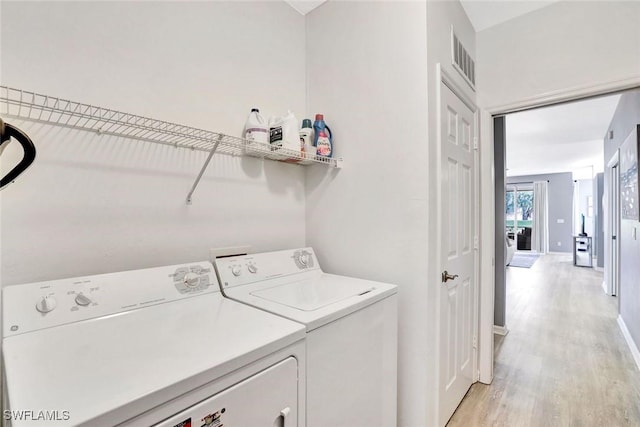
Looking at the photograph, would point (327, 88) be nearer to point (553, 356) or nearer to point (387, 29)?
point (387, 29)

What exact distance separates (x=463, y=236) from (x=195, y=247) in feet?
5.35

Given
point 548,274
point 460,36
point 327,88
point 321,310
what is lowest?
point 548,274

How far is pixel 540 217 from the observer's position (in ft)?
30.3

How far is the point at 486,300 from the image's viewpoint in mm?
2199

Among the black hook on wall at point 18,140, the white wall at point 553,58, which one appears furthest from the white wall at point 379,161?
the black hook on wall at point 18,140

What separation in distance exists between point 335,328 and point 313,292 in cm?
30

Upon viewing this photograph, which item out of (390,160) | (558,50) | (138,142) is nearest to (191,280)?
(138,142)

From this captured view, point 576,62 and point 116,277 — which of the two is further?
point 576,62

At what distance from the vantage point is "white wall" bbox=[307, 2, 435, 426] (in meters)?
1.49

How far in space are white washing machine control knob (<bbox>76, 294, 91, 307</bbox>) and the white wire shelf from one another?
0.57 metres

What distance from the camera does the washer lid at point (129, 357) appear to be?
22.5 inches

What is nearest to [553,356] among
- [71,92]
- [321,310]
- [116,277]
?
[321,310]

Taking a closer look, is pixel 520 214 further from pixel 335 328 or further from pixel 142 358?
pixel 142 358

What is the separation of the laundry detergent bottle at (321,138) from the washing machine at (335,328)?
2.13 feet
